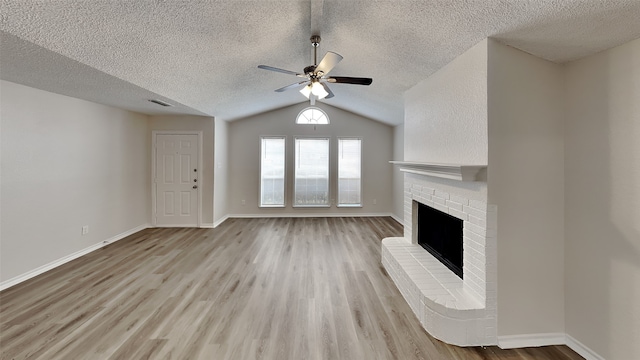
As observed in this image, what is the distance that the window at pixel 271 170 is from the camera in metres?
6.39

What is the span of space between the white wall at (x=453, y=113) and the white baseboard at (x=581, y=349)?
1486 millimetres

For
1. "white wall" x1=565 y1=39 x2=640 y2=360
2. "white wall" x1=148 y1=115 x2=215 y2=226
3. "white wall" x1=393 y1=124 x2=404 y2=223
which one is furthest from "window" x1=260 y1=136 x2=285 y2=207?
"white wall" x1=565 y1=39 x2=640 y2=360

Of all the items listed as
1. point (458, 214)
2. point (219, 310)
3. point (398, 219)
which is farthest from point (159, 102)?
point (398, 219)

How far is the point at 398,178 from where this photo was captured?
608cm

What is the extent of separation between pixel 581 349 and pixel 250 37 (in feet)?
12.9

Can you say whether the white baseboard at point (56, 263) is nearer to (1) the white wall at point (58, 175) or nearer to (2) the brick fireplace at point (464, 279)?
(1) the white wall at point (58, 175)

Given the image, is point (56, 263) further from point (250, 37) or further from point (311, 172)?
point (311, 172)

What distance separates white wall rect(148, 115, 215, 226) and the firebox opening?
420cm

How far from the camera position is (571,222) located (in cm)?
192

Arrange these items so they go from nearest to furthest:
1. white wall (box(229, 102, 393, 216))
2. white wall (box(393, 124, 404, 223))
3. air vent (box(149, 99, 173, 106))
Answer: air vent (box(149, 99, 173, 106)) < white wall (box(393, 124, 404, 223)) < white wall (box(229, 102, 393, 216))

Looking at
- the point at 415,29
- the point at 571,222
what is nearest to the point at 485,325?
the point at 571,222

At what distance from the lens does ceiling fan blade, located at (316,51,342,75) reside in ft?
7.15

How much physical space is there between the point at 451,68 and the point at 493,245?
1662 millimetres

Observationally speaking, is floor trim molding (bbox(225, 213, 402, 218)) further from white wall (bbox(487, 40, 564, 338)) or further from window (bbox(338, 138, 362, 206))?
white wall (bbox(487, 40, 564, 338))
